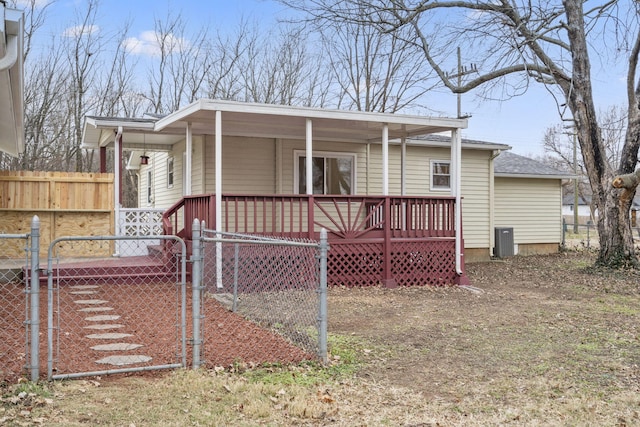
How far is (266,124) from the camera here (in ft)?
36.7

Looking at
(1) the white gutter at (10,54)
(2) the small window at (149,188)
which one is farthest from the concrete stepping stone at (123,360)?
(2) the small window at (149,188)

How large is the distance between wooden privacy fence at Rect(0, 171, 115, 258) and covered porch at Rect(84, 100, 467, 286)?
0.44 m

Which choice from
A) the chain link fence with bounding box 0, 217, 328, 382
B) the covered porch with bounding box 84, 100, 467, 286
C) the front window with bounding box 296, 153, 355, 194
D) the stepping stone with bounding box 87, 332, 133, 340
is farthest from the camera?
the front window with bounding box 296, 153, 355, 194

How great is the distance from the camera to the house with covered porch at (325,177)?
10250 mm

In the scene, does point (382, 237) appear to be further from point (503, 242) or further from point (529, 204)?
point (529, 204)

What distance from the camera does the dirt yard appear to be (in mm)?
3959

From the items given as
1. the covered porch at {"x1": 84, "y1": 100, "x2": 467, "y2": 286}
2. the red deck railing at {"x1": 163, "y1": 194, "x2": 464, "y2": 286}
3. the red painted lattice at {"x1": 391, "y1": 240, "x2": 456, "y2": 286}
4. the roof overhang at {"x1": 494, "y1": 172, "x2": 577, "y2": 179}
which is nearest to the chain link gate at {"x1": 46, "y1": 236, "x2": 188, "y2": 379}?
the covered porch at {"x1": 84, "y1": 100, "x2": 467, "y2": 286}

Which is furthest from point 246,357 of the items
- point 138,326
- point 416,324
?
point 416,324

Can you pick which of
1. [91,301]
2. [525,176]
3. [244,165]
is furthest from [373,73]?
[91,301]

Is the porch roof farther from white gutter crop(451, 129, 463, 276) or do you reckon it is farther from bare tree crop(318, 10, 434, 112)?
bare tree crop(318, 10, 434, 112)

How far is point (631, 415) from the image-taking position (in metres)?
4.11

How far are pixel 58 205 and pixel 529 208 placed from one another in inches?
521

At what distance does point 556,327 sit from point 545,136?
131 feet

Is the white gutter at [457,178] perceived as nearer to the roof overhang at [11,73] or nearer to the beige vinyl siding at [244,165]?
the beige vinyl siding at [244,165]
